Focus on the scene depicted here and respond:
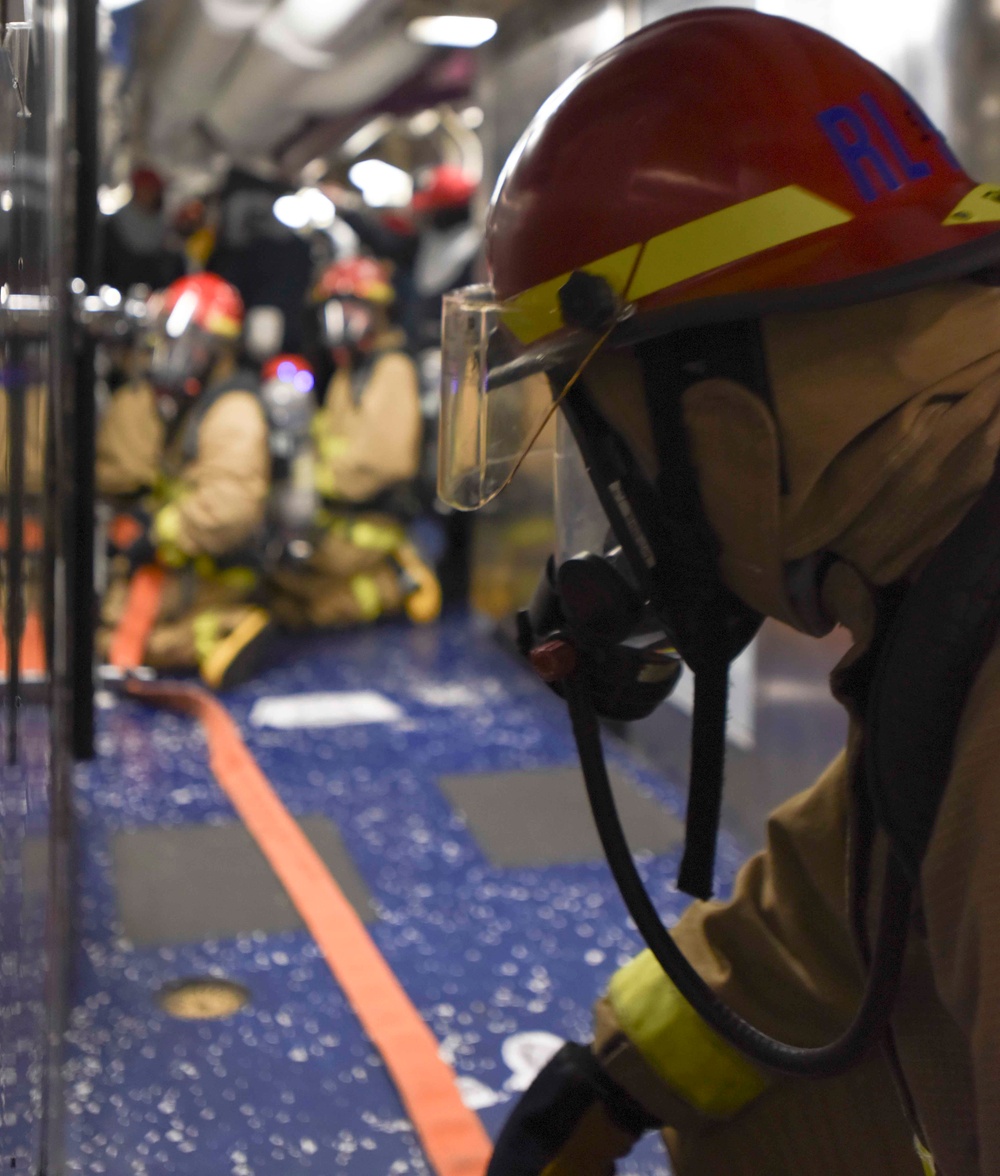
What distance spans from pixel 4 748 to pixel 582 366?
59 cm

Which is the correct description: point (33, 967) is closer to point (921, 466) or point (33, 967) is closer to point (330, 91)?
point (921, 466)

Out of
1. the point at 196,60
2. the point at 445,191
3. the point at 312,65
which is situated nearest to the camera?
the point at 445,191

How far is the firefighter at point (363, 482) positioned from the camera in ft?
19.9

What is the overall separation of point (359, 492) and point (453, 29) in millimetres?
2126

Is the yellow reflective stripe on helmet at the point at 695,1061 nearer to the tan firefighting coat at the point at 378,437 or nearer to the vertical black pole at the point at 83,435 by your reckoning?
the vertical black pole at the point at 83,435

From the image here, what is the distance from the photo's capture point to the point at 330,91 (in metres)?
8.12

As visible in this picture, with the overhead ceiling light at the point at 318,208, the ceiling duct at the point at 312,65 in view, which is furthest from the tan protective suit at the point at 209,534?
the ceiling duct at the point at 312,65

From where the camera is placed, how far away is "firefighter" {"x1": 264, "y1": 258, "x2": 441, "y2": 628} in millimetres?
6059

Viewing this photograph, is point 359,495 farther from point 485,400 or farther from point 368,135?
point 368,135

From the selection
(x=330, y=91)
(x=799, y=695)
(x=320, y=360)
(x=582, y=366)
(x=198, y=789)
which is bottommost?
(x=198, y=789)

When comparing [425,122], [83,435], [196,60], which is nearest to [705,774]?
[83,435]

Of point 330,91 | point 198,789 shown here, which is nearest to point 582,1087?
point 198,789

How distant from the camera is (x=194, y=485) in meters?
5.21

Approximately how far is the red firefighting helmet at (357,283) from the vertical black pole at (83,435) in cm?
322
